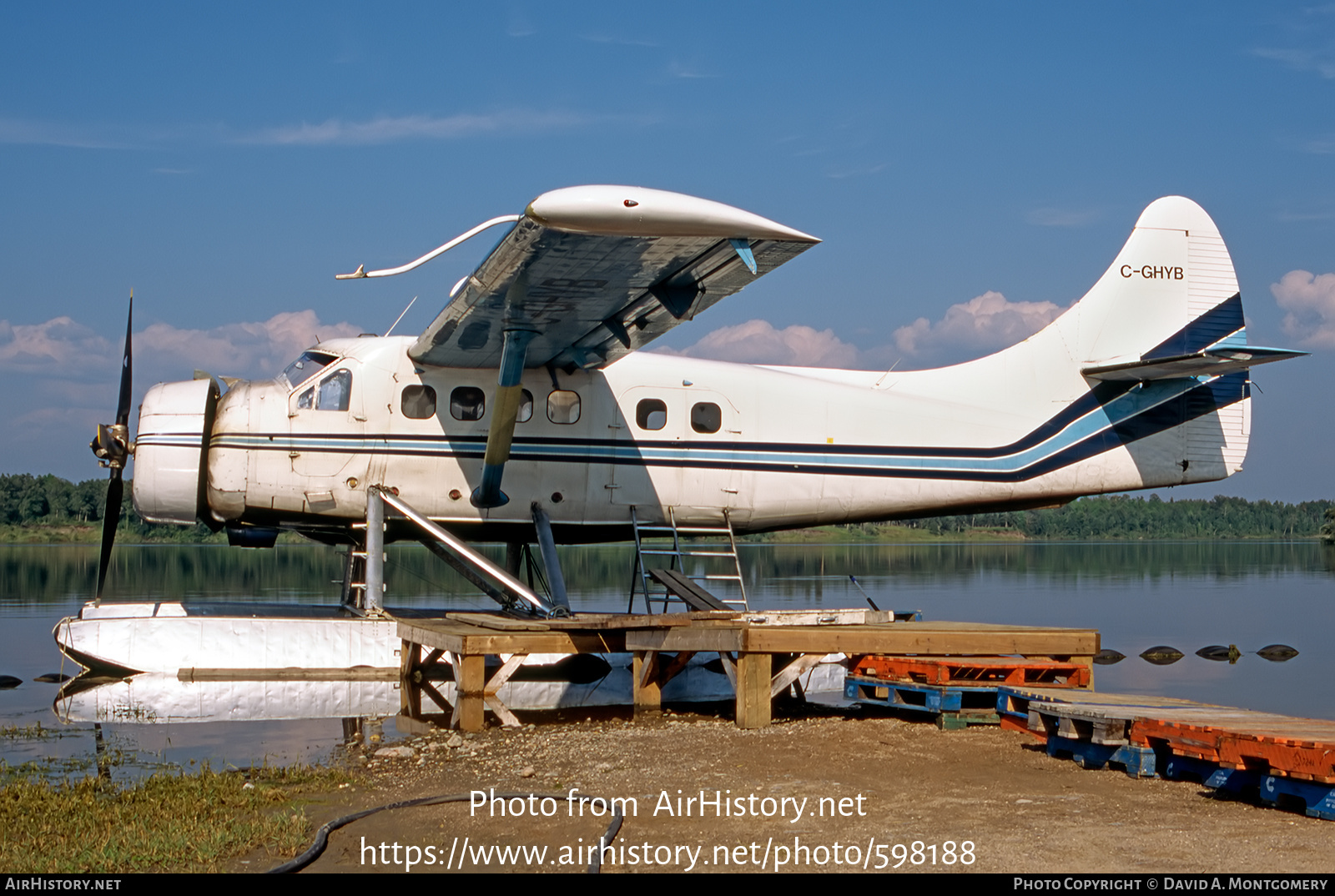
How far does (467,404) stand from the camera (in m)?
12.0

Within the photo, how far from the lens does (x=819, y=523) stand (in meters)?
12.9

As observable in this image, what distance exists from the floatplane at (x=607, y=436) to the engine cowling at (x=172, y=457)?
0.07 feet

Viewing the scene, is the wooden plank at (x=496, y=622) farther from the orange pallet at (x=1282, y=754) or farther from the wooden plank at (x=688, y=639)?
the orange pallet at (x=1282, y=754)

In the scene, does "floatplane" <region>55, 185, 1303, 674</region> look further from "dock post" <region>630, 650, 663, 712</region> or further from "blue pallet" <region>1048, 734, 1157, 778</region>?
"blue pallet" <region>1048, 734, 1157, 778</region>

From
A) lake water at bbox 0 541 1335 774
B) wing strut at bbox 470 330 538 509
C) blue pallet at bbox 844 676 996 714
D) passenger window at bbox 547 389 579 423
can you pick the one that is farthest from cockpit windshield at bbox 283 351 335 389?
blue pallet at bbox 844 676 996 714

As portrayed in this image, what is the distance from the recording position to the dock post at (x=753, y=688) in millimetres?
8797

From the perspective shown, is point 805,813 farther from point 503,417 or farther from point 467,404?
point 467,404

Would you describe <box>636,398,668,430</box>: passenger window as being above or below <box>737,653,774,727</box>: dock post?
above

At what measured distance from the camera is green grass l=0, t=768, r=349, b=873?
5.05 meters

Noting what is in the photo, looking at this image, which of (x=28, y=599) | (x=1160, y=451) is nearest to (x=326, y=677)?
(x=1160, y=451)

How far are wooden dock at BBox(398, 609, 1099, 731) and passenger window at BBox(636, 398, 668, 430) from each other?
106 inches

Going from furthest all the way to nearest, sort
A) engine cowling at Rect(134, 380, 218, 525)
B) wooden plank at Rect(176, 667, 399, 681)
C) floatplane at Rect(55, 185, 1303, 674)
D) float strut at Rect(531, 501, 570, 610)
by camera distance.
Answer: engine cowling at Rect(134, 380, 218, 525) → float strut at Rect(531, 501, 570, 610) → floatplane at Rect(55, 185, 1303, 674) → wooden plank at Rect(176, 667, 399, 681)

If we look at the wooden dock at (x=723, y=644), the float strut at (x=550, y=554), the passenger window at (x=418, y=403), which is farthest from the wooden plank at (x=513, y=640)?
the passenger window at (x=418, y=403)

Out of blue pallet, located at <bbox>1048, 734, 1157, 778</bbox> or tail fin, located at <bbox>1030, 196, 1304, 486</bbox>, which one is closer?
blue pallet, located at <bbox>1048, 734, 1157, 778</bbox>
